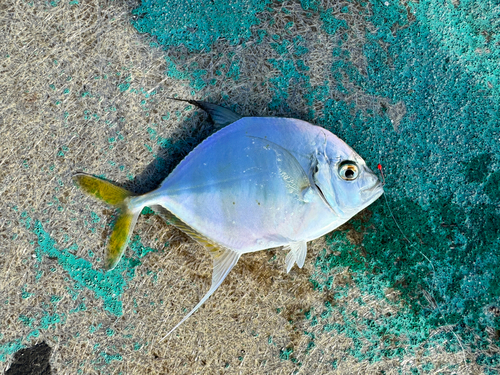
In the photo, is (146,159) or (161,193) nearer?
(161,193)

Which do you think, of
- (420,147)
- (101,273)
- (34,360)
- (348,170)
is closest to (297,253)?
(348,170)

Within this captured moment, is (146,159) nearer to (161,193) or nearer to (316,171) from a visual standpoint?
(161,193)

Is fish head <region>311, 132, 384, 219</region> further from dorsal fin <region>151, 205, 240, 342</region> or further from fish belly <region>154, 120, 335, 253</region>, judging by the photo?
dorsal fin <region>151, 205, 240, 342</region>

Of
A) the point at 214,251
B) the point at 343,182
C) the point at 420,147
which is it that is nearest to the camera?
the point at 343,182

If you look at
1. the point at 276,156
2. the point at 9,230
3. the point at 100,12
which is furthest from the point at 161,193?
the point at 100,12

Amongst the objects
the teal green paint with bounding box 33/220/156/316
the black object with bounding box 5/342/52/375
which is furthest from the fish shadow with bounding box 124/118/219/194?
the black object with bounding box 5/342/52/375

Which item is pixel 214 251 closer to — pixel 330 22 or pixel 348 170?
pixel 348 170
